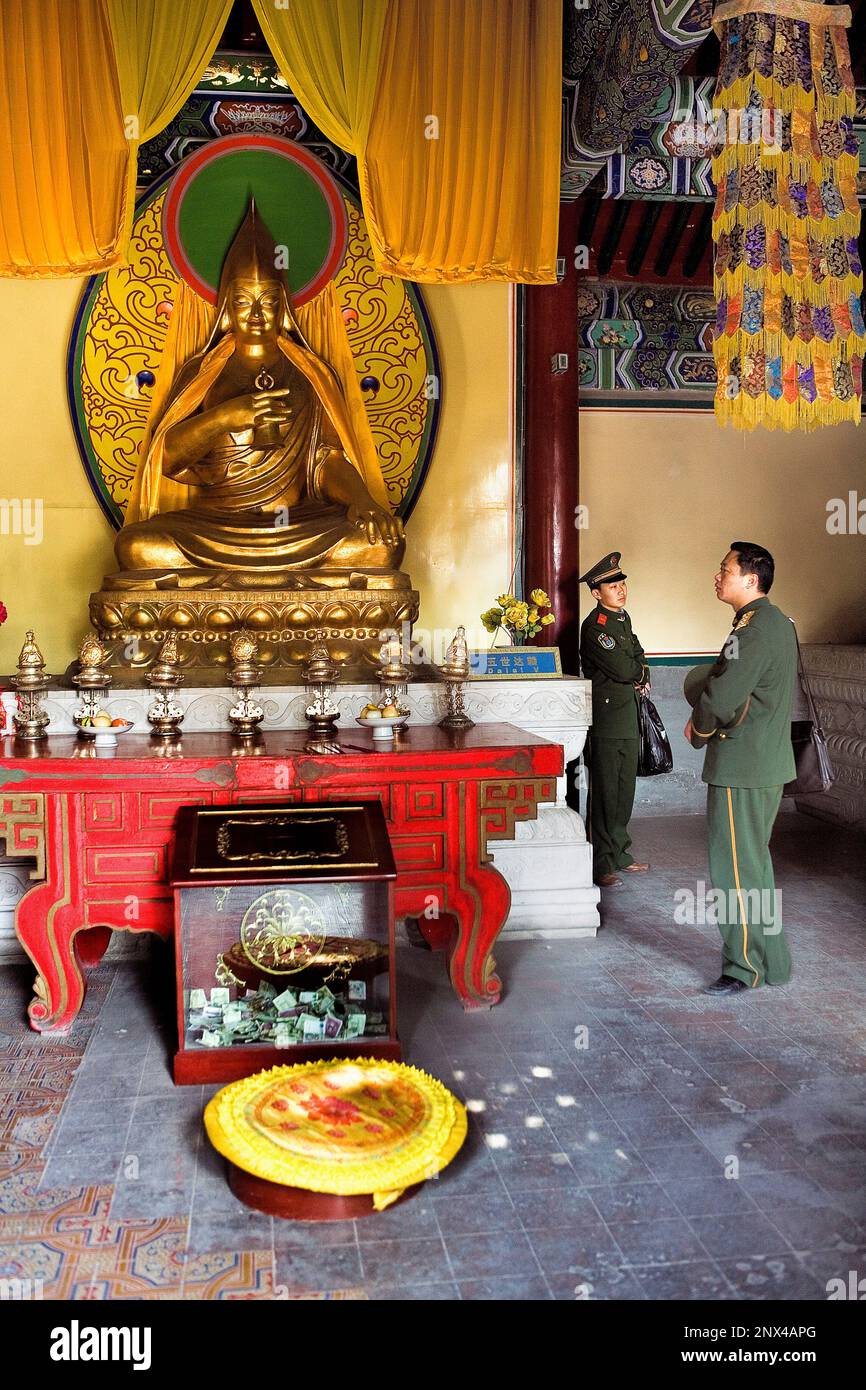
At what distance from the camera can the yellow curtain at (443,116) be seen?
14.4 feet

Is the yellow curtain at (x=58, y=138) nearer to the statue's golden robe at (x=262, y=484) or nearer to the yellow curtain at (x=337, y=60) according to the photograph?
the yellow curtain at (x=337, y=60)

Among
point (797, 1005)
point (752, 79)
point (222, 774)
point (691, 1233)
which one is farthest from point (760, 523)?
point (691, 1233)

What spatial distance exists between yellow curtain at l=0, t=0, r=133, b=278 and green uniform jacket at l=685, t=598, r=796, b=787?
2.74 meters

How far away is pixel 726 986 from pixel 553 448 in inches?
113

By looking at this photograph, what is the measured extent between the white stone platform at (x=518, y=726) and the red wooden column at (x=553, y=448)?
1.15m

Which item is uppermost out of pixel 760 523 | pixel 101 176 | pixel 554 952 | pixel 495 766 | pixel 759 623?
pixel 101 176

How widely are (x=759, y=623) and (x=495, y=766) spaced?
0.93m

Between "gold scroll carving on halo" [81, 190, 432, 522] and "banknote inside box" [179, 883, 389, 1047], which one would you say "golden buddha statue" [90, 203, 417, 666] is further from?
"banknote inside box" [179, 883, 389, 1047]

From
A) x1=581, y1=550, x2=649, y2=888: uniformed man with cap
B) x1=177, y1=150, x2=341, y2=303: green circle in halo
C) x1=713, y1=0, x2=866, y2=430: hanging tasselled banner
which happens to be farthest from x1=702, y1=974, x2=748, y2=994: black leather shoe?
x1=177, y1=150, x2=341, y2=303: green circle in halo

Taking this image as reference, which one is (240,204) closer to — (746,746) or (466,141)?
(466,141)

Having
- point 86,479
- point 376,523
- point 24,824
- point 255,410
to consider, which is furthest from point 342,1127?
point 86,479

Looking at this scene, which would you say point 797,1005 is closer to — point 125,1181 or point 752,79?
point 125,1181

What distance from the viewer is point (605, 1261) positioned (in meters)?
2.15

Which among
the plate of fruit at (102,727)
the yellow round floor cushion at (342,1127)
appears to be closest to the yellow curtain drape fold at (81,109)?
the plate of fruit at (102,727)
